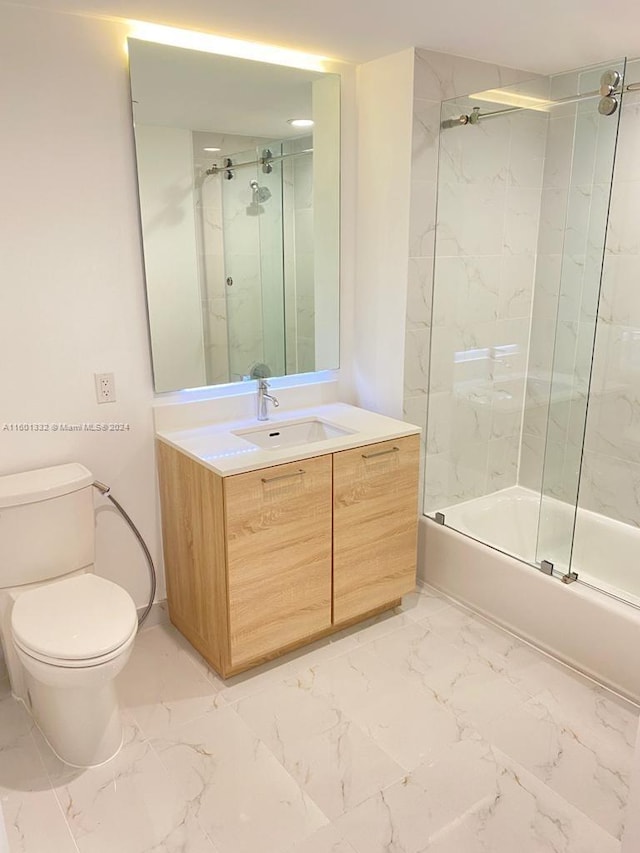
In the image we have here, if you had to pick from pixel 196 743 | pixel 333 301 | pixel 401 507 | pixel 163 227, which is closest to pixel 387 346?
pixel 333 301

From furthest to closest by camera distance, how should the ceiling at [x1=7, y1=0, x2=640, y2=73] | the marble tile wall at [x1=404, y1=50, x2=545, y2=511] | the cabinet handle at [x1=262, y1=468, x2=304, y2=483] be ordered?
the marble tile wall at [x1=404, y1=50, x2=545, y2=511], the cabinet handle at [x1=262, y1=468, x2=304, y2=483], the ceiling at [x1=7, y1=0, x2=640, y2=73]

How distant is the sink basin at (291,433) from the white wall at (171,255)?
1.00 ft

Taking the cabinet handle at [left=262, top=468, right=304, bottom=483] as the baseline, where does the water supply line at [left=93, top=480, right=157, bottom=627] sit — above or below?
below

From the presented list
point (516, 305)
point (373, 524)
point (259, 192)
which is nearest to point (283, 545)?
Answer: point (373, 524)

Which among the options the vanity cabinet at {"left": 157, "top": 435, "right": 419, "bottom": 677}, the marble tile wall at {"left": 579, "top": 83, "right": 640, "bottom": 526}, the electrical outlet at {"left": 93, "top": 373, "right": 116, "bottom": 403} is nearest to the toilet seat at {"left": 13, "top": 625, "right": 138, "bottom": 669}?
the vanity cabinet at {"left": 157, "top": 435, "right": 419, "bottom": 677}

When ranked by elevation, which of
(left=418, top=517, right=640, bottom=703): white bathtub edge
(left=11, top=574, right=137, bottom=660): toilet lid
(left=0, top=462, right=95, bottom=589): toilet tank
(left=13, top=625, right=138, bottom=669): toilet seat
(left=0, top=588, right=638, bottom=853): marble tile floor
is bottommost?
(left=0, top=588, right=638, bottom=853): marble tile floor

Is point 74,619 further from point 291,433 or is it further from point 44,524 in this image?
point 291,433

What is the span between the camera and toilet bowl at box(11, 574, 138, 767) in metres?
1.88

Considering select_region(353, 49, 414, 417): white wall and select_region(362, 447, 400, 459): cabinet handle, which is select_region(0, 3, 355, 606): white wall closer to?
select_region(362, 447, 400, 459): cabinet handle

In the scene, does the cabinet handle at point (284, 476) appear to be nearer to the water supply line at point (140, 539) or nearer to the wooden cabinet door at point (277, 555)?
the wooden cabinet door at point (277, 555)

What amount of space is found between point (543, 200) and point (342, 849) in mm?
2797

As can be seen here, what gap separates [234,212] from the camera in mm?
2568

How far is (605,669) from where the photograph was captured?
2.35 m

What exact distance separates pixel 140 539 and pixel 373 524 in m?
0.94
